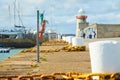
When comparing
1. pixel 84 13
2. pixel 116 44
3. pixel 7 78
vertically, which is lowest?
pixel 7 78

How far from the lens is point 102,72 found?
7598 mm

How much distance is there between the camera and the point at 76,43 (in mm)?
27594

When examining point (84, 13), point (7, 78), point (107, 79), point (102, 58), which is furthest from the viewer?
point (84, 13)

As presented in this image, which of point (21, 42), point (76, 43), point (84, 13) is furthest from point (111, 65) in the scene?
point (21, 42)

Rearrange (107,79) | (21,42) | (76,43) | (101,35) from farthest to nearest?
(21,42) → (101,35) → (76,43) → (107,79)

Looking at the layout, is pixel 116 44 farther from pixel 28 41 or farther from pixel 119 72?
pixel 28 41

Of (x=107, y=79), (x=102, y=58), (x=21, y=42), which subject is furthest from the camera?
(x=21, y=42)

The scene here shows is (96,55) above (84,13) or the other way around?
the other way around

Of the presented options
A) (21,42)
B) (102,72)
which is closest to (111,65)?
(102,72)

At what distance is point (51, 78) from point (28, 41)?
109566 millimetres

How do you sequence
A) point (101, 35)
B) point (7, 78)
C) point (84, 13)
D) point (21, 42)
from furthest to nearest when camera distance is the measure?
point (21, 42) → point (84, 13) → point (101, 35) → point (7, 78)

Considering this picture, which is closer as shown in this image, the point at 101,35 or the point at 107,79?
the point at 107,79

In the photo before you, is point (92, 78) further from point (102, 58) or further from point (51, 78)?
point (51, 78)

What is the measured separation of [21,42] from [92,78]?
357 ft
